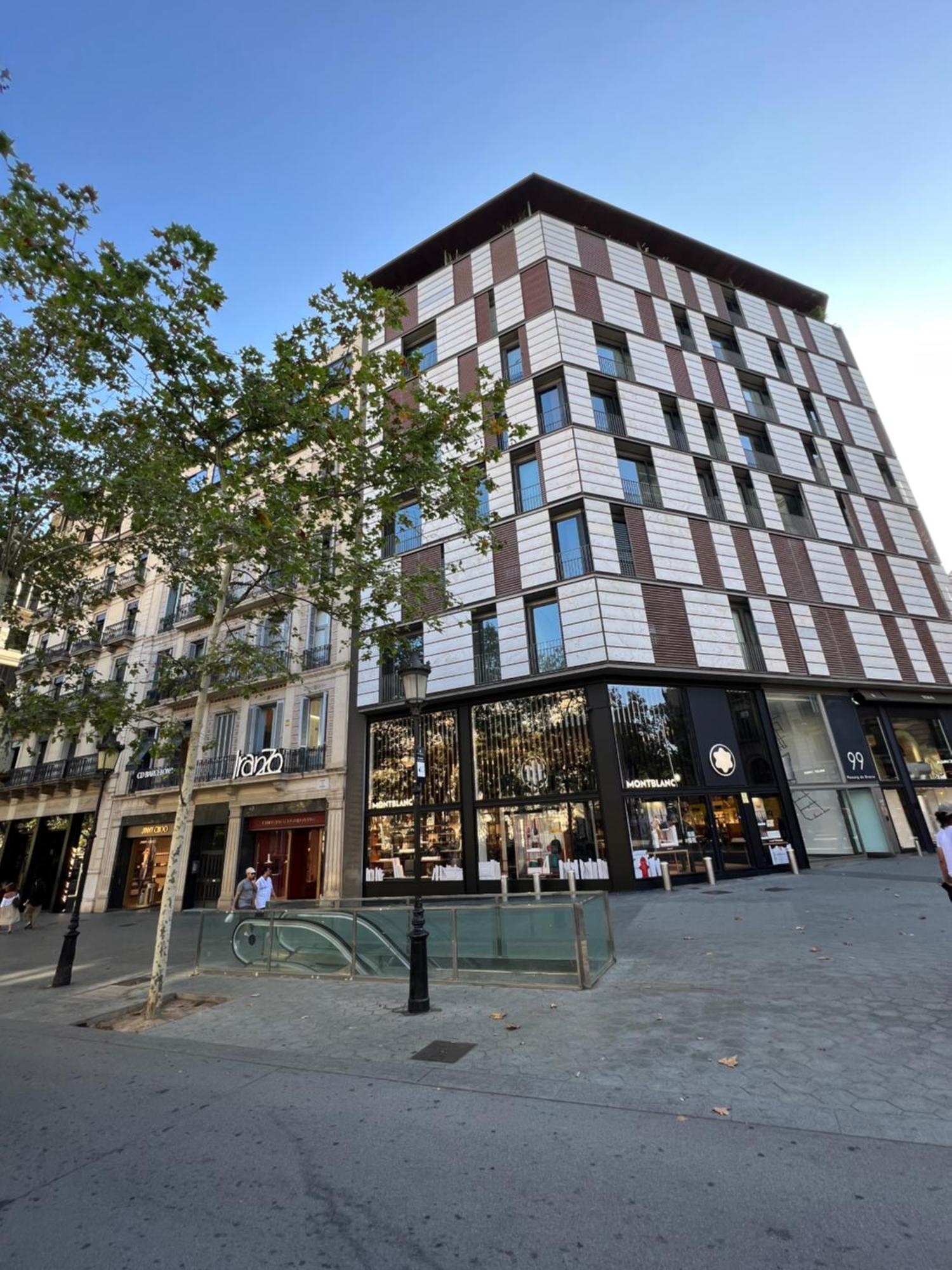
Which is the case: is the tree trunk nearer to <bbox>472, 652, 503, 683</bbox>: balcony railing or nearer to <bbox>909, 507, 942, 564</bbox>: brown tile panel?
<bbox>472, 652, 503, 683</bbox>: balcony railing

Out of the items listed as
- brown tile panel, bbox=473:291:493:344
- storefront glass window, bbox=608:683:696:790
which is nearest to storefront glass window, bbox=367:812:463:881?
storefront glass window, bbox=608:683:696:790

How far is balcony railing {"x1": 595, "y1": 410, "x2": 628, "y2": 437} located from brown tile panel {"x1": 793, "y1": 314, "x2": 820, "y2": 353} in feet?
51.9

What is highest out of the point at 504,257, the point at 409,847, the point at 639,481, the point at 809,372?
the point at 504,257

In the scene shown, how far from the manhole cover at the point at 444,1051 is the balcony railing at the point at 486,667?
1352 cm

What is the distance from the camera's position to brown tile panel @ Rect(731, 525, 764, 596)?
68.7 feet

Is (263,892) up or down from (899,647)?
down

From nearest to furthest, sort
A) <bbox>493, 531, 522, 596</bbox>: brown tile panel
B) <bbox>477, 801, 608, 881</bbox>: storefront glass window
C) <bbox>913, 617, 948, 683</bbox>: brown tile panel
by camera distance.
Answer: <bbox>477, 801, 608, 881</bbox>: storefront glass window < <bbox>493, 531, 522, 596</bbox>: brown tile panel < <bbox>913, 617, 948, 683</bbox>: brown tile panel

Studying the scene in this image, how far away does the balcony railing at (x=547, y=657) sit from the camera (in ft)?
59.7

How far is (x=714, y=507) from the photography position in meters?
22.0

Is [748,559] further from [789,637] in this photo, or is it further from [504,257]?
[504,257]

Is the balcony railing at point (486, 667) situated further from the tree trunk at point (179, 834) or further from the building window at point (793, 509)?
the building window at point (793, 509)

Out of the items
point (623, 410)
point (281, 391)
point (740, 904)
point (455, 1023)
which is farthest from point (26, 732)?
point (623, 410)

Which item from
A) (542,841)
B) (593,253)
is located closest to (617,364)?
(593,253)

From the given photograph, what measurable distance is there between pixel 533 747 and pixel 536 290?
18842 mm
